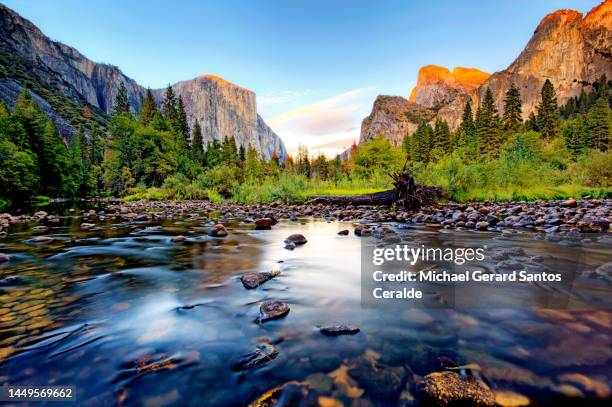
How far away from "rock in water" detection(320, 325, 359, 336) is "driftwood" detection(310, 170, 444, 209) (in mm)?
12368

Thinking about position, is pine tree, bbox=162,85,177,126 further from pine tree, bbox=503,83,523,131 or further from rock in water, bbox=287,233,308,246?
pine tree, bbox=503,83,523,131

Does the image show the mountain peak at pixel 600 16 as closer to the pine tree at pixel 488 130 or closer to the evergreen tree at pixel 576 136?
the evergreen tree at pixel 576 136

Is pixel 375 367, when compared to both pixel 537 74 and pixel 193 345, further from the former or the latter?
pixel 537 74

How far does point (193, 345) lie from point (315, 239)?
5119mm

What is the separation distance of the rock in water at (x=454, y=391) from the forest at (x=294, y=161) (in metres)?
13.2

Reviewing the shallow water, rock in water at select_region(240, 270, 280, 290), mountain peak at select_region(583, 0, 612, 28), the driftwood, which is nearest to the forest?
the driftwood

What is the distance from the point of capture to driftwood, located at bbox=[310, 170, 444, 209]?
1398cm

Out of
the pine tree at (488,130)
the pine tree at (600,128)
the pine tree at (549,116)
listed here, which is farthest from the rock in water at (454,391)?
the pine tree at (549,116)

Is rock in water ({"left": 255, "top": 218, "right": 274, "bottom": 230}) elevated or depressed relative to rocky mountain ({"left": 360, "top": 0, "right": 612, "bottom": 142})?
depressed

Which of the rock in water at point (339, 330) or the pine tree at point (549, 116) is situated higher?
the pine tree at point (549, 116)

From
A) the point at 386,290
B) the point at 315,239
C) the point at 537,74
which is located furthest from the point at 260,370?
the point at 537,74

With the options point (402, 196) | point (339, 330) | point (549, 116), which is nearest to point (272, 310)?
point (339, 330)

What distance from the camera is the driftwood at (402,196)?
1398 cm

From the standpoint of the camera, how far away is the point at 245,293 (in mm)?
3457
